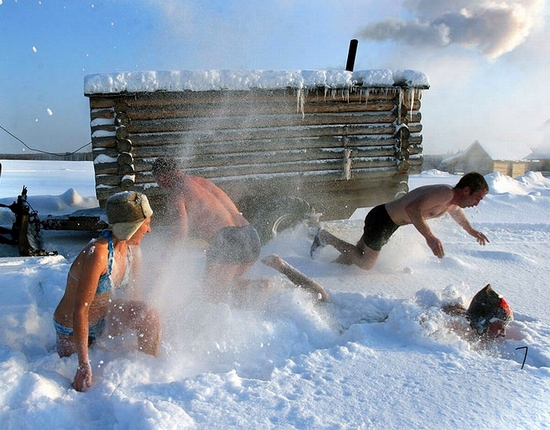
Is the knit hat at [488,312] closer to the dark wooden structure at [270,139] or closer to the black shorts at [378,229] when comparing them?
the black shorts at [378,229]

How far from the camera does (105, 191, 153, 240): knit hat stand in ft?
8.03

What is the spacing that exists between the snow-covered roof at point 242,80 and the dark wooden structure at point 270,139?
34mm

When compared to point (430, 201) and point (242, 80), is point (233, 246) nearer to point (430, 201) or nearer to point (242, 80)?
point (430, 201)

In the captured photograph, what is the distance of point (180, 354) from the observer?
2.76 meters

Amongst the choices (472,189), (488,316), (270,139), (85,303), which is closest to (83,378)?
(85,303)

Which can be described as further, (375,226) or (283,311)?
(375,226)

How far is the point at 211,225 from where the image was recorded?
3707mm

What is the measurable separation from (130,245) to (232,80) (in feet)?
13.9

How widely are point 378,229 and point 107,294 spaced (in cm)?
332

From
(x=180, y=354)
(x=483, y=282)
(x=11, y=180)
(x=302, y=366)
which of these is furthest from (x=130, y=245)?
(x=11, y=180)

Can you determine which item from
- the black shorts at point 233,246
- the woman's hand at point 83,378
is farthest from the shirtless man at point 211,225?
the woman's hand at point 83,378

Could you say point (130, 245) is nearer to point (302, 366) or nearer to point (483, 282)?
point (302, 366)

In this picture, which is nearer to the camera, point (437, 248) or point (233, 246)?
point (233, 246)

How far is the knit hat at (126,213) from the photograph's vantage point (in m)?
2.45
